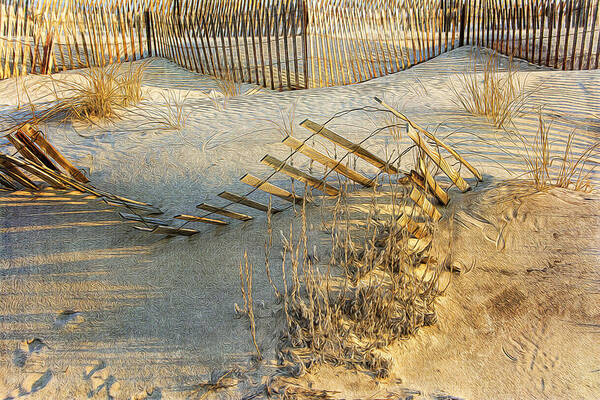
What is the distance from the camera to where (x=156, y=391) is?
2.23m

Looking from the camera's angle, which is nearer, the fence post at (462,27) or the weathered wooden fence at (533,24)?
the weathered wooden fence at (533,24)

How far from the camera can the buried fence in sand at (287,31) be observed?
6.75m

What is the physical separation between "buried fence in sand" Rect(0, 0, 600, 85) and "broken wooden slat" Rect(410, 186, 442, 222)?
4.17 metres

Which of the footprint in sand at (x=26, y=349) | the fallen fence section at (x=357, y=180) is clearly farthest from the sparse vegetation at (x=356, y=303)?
the footprint in sand at (x=26, y=349)

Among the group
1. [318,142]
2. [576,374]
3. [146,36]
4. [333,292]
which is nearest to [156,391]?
[333,292]

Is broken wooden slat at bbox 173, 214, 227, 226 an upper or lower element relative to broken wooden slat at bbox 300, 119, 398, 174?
lower

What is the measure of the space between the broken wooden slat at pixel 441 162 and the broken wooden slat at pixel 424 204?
0.59 feet

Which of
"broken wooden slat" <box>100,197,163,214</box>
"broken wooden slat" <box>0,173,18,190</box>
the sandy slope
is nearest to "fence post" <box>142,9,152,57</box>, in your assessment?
the sandy slope

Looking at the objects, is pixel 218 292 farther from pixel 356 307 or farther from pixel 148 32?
pixel 148 32

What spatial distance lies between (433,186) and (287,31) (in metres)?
4.43

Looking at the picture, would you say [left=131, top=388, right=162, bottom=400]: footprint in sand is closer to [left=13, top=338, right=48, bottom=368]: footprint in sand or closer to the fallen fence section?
[left=13, top=338, right=48, bottom=368]: footprint in sand

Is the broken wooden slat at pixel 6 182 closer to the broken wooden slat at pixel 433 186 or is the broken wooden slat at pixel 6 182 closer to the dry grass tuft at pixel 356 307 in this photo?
the dry grass tuft at pixel 356 307

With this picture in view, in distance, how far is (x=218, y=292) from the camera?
2.59 metres

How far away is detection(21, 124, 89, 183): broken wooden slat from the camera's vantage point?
3105 millimetres
